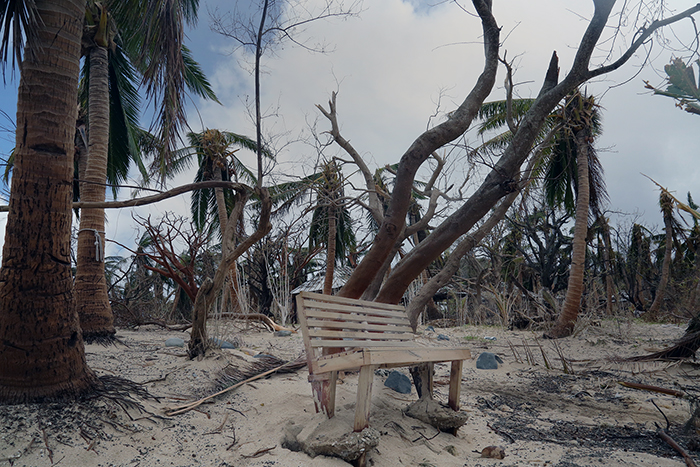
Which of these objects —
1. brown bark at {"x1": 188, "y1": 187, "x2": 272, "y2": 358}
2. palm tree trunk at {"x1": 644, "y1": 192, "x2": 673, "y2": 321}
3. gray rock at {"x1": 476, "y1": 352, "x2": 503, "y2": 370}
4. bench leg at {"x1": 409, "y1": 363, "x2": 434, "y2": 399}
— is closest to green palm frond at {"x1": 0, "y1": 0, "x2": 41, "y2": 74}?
brown bark at {"x1": 188, "y1": 187, "x2": 272, "y2": 358}

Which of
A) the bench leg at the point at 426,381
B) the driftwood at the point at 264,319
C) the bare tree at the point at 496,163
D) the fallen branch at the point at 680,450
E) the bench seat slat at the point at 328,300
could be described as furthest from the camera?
the driftwood at the point at 264,319

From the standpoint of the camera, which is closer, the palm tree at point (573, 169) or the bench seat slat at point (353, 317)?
the bench seat slat at point (353, 317)

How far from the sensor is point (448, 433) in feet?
10.8

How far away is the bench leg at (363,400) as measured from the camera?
256cm

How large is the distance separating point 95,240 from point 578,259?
8.82 m

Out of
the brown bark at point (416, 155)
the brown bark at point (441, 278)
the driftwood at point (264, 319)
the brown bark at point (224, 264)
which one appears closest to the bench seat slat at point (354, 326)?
the brown bark at point (416, 155)

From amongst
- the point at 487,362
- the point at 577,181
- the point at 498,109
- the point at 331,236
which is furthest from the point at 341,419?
the point at 498,109

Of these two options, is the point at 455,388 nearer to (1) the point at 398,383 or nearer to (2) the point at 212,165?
(1) the point at 398,383

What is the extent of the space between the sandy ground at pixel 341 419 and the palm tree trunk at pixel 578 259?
2709mm

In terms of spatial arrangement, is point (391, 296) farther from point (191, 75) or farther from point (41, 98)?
point (191, 75)

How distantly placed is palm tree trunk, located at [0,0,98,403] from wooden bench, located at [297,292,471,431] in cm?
158

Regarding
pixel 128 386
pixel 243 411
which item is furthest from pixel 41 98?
pixel 243 411

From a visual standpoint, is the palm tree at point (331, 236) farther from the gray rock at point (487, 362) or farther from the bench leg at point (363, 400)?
the bench leg at point (363, 400)

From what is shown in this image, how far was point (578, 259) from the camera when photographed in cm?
892
